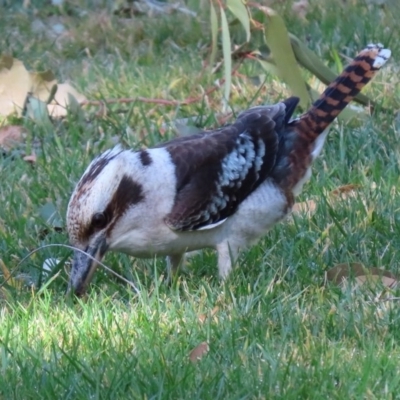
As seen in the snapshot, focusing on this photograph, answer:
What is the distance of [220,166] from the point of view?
15.0 feet

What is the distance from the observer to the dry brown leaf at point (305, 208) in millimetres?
5059

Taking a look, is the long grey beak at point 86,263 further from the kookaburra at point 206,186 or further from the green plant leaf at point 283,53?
the green plant leaf at point 283,53

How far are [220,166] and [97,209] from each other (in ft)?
2.36

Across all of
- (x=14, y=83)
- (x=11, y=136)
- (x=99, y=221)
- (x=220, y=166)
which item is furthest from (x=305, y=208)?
(x=14, y=83)

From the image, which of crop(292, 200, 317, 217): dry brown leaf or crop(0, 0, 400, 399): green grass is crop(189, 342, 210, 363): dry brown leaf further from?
crop(292, 200, 317, 217): dry brown leaf

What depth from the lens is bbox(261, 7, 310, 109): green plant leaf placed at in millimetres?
5574

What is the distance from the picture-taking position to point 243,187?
15.1 ft

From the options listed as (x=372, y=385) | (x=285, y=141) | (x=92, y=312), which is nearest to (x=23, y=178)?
(x=285, y=141)

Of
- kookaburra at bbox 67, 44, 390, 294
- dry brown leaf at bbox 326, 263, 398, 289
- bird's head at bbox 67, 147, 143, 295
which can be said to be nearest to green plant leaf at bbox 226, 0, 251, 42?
kookaburra at bbox 67, 44, 390, 294

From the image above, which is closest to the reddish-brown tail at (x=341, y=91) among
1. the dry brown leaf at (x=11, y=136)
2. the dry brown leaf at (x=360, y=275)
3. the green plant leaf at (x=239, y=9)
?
the green plant leaf at (x=239, y=9)

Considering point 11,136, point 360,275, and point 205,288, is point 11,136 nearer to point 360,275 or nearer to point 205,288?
point 205,288

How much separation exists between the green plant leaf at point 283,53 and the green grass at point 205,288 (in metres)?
0.41

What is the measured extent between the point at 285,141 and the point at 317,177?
573mm

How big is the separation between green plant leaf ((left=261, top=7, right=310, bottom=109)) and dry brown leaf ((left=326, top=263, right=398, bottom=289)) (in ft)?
5.28
